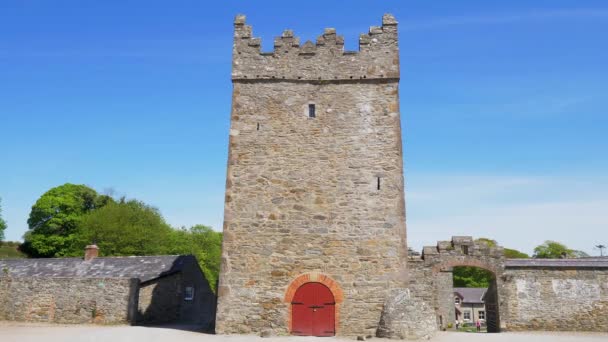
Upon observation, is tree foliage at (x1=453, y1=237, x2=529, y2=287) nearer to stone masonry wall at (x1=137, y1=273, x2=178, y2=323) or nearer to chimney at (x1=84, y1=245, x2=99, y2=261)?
stone masonry wall at (x1=137, y1=273, x2=178, y2=323)

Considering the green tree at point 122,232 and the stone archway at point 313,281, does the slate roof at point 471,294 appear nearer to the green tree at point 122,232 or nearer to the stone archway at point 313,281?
the green tree at point 122,232

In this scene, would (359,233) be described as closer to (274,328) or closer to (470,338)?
(274,328)

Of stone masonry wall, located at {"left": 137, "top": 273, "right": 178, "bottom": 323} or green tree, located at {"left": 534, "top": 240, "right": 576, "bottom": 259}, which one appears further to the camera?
green tree, located at {"left": 534, "top": 240, "right": 576, "bottom": 259}

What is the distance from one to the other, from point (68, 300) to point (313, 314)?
12.5m

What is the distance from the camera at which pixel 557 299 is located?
17625mm

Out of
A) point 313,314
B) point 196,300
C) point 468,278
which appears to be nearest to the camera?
point 313,314

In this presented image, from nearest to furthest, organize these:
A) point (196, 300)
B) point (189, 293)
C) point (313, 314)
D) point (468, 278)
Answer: point (313, 314) → point (189, 293) → point (196, 300) → point (468, 278)

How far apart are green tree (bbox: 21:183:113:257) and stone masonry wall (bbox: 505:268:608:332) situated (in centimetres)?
3943

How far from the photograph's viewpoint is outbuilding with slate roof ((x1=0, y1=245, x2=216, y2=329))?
19.5 m

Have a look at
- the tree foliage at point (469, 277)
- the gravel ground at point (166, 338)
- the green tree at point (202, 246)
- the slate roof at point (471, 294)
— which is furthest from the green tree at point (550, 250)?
the gravel ground at point (166, 338)

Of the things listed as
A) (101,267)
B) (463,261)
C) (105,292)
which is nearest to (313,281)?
(463,261)

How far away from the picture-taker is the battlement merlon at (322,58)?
1573cm

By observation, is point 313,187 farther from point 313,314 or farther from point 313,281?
point 313,314


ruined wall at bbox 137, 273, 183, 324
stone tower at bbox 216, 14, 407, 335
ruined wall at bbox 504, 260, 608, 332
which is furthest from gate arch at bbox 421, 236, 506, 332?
ruined wall at bbox 137, 273, 183, 324
